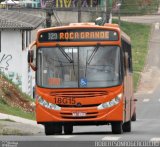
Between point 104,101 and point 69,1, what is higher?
point 104,101

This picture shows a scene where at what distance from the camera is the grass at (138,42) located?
249ft

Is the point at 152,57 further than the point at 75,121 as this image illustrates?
Yes

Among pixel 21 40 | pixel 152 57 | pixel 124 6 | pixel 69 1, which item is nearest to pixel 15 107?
pixel 21 40

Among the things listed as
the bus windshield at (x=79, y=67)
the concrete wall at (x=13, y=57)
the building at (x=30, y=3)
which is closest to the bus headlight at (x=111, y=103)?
the bus windshield at (x=79, y=67)

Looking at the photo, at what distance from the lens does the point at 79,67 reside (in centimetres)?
2481

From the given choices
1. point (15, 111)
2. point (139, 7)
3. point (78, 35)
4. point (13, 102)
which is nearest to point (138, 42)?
point (139, 7)

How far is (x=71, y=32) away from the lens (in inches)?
991

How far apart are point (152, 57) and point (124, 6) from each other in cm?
2241

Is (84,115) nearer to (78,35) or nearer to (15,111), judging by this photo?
(78,35)

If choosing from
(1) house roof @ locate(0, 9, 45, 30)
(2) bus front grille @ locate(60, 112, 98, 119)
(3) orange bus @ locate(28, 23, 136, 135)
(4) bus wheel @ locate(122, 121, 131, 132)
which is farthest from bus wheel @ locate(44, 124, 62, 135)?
(1) house roof @ locate(0, 9, 45, 30)

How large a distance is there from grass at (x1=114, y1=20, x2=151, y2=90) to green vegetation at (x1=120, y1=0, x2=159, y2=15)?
4.60m

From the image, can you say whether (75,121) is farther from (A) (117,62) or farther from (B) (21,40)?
(B) (21,40)

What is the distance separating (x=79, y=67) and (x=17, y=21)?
29928 millimetres

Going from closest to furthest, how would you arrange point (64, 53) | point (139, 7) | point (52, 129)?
point (64, 53) < point (52, 129) < point (139, 7)
